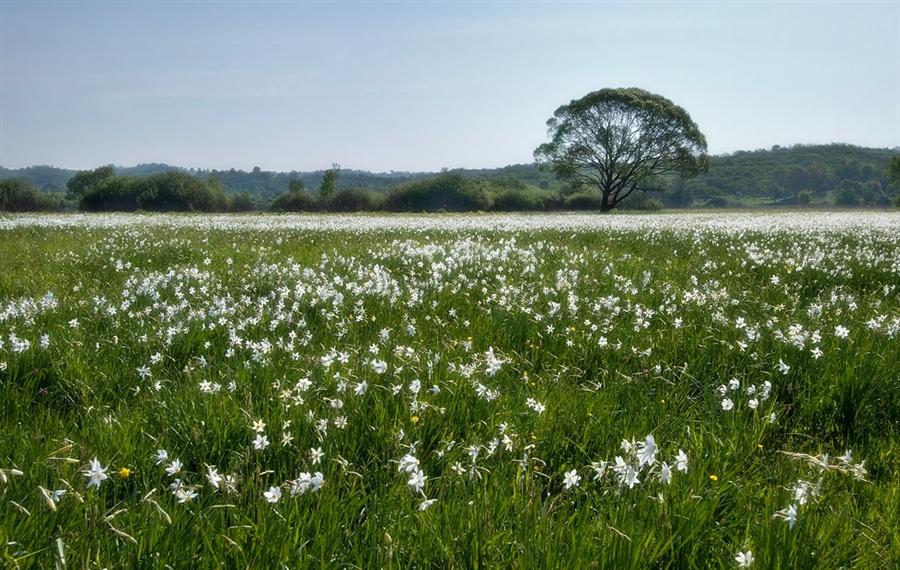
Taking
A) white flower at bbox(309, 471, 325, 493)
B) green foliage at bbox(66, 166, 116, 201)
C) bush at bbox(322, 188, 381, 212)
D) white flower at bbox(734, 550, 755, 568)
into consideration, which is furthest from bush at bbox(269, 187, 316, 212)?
white flower at bbox(734, 550, 755, 568)

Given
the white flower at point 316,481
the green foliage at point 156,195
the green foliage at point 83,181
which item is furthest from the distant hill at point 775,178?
the white flower at point 316,481

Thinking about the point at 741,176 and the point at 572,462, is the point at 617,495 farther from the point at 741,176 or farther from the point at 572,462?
the point at 741,176

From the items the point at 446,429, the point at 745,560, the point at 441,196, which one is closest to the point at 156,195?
the point at 441,196

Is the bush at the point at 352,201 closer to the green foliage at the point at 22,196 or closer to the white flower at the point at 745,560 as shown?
the green foliage at the point at 22,196

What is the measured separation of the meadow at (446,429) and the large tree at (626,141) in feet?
169

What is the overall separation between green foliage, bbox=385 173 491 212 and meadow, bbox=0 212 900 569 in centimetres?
5299

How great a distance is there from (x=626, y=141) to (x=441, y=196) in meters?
18.6

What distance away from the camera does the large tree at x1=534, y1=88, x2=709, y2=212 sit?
54.7 metres

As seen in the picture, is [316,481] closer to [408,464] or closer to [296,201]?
[408,464]

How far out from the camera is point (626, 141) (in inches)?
2224

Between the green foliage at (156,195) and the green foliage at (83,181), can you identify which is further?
the green foliage at (83,181)

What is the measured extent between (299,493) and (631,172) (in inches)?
2325

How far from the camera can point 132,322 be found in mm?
4848

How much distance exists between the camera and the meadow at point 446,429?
1.97 meters
